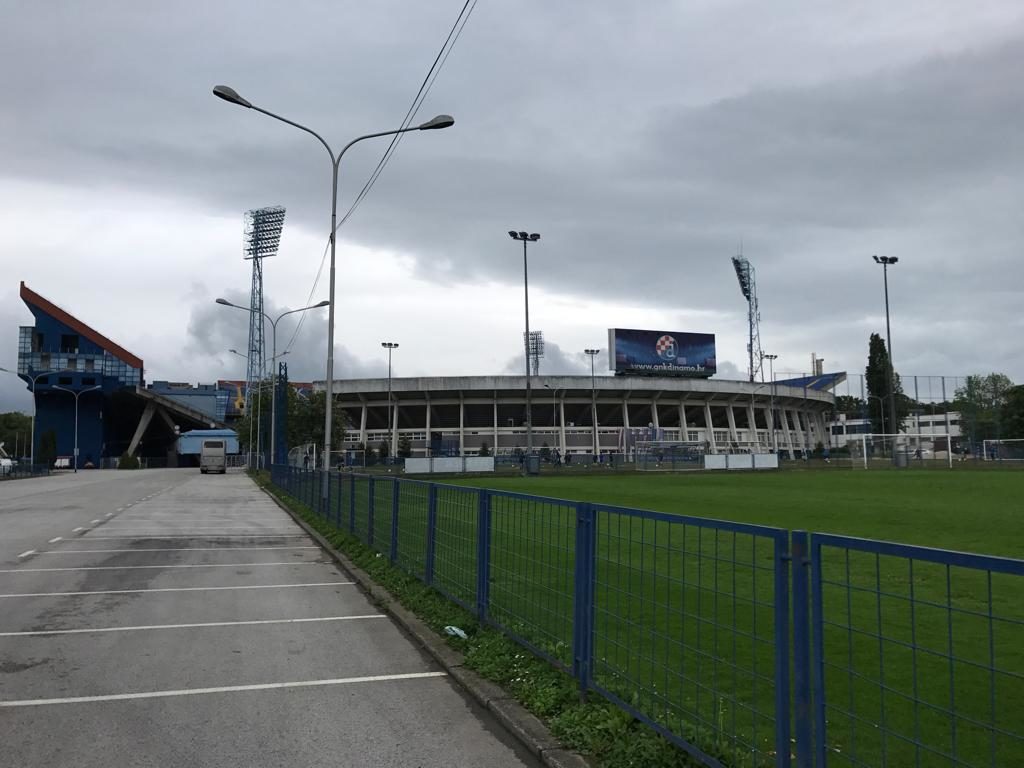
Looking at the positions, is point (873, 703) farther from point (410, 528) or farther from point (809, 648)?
point (410, 528)

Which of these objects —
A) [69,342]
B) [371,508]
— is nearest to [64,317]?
[69,342]

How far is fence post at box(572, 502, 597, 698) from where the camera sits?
548 cm

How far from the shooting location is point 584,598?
18.2ft

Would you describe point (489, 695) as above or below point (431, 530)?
below

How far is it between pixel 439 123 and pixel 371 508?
877 centimetres

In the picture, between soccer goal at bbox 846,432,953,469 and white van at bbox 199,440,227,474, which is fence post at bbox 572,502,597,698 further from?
white van at bbox 199,440,227,474

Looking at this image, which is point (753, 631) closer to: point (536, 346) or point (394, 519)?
point (394, 519)

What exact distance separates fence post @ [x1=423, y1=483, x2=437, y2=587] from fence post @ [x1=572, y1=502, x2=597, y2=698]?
3889 millimetres

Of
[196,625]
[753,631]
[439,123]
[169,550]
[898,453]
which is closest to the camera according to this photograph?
[753,631]

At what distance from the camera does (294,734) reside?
5.21m

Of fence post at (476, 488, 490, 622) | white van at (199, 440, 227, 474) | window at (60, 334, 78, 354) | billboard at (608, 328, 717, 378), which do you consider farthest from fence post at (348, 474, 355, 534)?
window at (60, 334, 78, 354)

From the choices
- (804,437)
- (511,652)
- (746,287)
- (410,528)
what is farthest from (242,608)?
(804,437)

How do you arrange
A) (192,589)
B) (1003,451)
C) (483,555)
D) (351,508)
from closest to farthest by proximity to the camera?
(483,555), (192,589), (351,508), (1003,451)

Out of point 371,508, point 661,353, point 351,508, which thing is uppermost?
point 661,353
